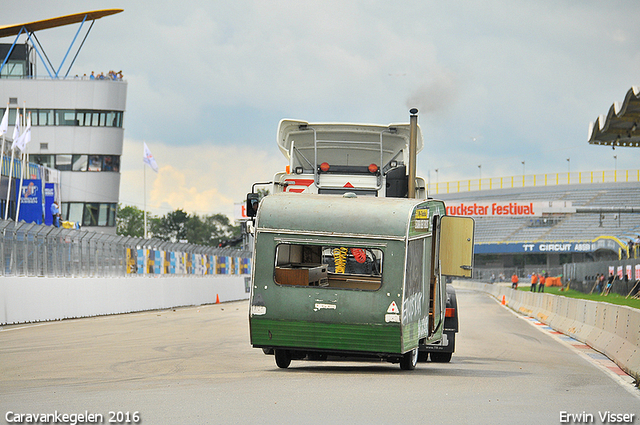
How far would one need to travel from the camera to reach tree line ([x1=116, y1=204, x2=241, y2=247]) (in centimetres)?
15638

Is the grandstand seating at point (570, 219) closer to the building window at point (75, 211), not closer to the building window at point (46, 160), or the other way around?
the building window at point (75, 211)

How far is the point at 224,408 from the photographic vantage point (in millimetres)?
8438

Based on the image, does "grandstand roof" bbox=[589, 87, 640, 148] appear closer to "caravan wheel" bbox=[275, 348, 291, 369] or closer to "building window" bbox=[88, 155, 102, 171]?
"caravan wheel" bbox=[275, 348, 291, 369]

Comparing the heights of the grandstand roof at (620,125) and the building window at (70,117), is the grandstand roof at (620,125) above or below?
below

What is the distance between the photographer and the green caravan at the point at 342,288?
11492 mm

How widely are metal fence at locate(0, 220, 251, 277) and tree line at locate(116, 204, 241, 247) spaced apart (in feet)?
394

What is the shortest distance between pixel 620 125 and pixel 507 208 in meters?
48.1

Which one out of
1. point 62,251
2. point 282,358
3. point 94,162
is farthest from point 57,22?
point 282,358

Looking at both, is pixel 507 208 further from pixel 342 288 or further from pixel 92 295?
pixel 342 288

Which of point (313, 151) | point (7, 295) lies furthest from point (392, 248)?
point (7, 295)

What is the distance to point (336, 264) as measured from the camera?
44.0 ft

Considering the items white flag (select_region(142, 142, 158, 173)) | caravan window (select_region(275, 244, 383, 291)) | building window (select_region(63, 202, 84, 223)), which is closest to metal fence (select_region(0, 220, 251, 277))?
caravan window (select_region(275, 244, 383, 291))

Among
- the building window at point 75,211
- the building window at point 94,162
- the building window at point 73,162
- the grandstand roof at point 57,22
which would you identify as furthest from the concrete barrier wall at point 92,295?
the building window at point 73,162

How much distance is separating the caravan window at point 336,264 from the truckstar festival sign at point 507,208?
213ft
